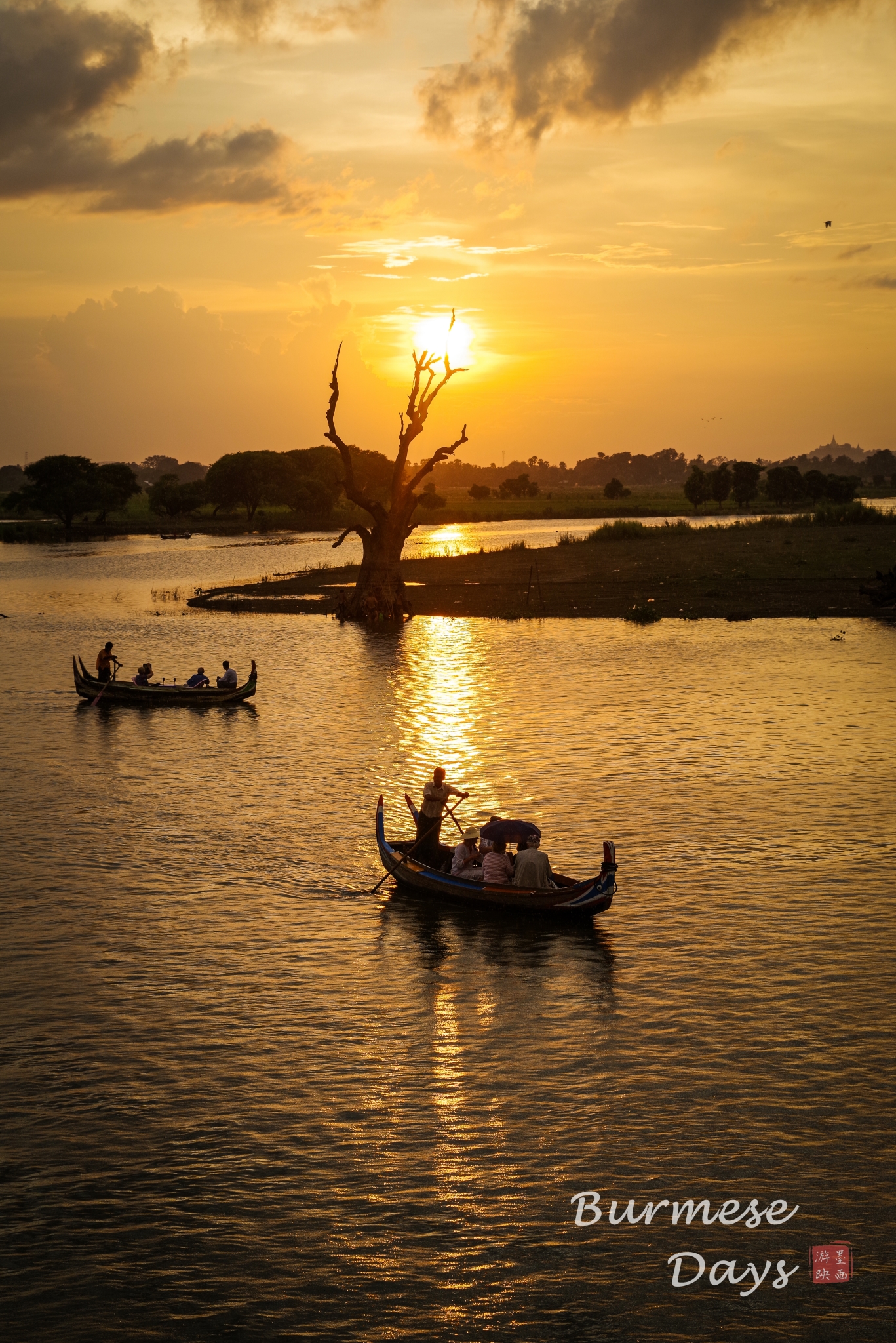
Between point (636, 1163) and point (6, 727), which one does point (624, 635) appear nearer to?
point (6, 727)

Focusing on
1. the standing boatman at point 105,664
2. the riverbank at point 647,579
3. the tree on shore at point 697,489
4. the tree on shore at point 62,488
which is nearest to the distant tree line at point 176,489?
the tree on shore at point 62,488

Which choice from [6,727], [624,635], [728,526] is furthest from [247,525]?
[6,727]

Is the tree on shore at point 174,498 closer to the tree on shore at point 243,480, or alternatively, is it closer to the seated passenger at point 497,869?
the tree on shore at point 243,480

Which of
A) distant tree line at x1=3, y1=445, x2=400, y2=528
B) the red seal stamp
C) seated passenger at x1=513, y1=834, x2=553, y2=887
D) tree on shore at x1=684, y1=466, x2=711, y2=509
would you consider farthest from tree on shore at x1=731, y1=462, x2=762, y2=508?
the red seal stamp

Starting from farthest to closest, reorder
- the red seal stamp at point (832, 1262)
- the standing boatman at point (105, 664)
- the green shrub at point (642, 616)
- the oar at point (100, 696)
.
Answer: the green shrub at point (642, 616), the standing boatman at point (105, 664), the oar at point (100, 696), the red seal stamp at point (832, 1262)

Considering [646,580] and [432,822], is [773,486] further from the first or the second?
[432,822]

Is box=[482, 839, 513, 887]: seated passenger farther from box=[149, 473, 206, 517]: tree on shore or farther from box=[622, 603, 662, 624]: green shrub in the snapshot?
box=[149, 473, 206, 517]: tree on shore

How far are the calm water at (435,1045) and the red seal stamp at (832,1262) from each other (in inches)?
4.2

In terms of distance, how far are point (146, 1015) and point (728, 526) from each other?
8898cm

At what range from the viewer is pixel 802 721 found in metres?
37.7

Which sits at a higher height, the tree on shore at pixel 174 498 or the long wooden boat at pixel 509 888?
the tree on shore at pixel 174 498

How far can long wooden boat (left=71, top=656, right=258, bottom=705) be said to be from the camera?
141 ft

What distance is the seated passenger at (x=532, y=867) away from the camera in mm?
20734

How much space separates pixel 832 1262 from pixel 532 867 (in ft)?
31.3
